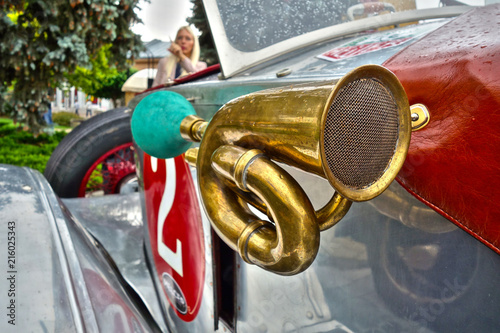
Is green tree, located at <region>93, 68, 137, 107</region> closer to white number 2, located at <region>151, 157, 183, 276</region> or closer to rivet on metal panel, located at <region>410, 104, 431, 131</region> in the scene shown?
white number 2, located at <region>151, 157, 183, 276</region>

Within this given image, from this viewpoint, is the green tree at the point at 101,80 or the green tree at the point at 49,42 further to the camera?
the green tree at the point at 101,80

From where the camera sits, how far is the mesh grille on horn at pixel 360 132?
1.69ft

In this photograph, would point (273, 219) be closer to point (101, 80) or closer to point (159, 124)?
point (159, 124)

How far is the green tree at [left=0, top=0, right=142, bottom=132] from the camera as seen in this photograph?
6215 mm

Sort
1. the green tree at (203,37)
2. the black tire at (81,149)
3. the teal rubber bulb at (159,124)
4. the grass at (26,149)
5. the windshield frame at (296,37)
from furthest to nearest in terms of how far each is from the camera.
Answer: the green tree at (203,37), the grass at (26,149), the black tire at (81,149), the windshield frame at (296,37), the teal rubber bulb at (159,124)

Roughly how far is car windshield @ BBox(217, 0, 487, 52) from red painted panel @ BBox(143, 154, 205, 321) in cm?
46

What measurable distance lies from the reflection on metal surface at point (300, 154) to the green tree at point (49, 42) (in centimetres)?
624

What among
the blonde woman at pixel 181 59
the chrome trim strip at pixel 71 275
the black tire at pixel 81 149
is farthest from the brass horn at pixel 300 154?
the blonde woman at pixel 181 59

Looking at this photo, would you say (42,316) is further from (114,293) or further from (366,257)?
(366,257)

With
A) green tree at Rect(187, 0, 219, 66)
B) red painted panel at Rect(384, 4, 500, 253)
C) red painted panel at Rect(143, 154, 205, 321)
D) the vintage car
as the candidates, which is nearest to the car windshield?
the vintage car

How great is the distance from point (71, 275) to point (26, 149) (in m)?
7.56

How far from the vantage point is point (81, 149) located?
2.54 m

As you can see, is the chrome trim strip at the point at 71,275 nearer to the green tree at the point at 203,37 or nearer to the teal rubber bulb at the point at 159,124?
the teal rubber bulb at the point at 159,124

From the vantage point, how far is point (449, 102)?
25.4 inches
